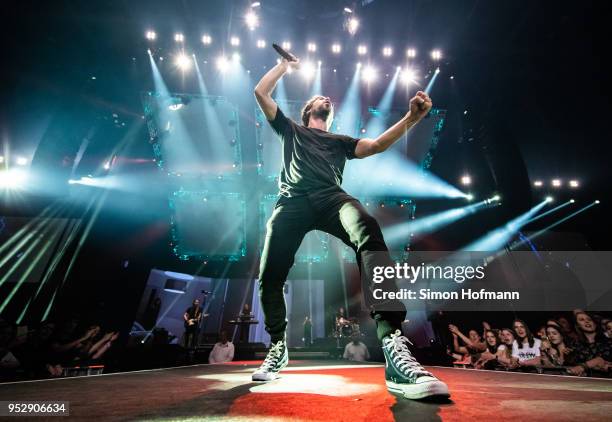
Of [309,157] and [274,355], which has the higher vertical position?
[309,157]

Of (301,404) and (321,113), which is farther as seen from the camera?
(321,113)

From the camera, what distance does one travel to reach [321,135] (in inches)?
84.0

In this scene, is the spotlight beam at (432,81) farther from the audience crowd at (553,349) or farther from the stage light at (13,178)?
the stage light at (13,178)

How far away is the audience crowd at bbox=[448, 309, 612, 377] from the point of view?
13.2 feet

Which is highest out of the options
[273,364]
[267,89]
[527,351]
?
[267,89]

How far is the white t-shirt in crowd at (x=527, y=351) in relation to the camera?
5121mm

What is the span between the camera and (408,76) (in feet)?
20.2

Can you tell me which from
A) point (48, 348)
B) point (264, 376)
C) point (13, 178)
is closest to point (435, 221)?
→ point (264, 376)

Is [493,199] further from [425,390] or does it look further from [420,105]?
[425,390]

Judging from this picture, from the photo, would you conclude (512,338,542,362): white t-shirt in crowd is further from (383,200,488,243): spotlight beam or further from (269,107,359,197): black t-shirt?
(269,107,359,197): black t-shirt

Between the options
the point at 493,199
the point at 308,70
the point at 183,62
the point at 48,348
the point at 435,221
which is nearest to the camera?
the point at 48,348

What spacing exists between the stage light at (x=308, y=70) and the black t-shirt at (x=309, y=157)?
14.5 ft

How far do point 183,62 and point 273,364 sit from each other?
20.0ft

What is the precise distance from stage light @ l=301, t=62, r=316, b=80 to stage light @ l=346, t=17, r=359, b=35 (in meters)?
1.15
